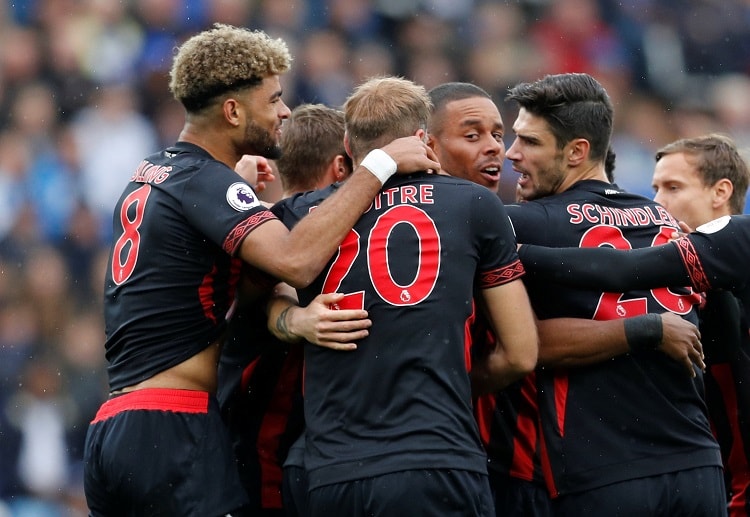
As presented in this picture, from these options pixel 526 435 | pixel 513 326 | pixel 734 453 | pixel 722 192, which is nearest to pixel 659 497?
pixel 526 435

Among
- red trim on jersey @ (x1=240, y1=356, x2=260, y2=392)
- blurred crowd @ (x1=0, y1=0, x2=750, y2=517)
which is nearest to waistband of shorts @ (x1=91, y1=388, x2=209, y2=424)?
red trim on jersey @ (x1=240, y1=356, x2=260, y2=392)

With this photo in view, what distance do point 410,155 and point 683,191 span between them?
77.4 inches

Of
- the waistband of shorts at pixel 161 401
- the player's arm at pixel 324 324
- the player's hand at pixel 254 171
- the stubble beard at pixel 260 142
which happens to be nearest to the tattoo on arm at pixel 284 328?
the player's arm at pixel 324 324

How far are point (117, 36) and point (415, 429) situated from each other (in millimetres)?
8026

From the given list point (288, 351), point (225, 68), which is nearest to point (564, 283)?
point (288, 351)

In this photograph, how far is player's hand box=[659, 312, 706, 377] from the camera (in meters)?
4.58

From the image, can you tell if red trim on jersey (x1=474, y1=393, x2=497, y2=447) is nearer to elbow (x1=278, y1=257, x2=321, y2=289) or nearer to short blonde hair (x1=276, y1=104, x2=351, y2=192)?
elbow (x1=278, y1=257, x2=321, y2=289)

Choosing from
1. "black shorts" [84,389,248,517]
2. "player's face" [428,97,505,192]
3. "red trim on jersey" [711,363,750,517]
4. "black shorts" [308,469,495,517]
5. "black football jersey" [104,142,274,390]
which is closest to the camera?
"black shorts" [308,469,495,517]

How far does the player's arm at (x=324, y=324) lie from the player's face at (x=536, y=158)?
1164mm

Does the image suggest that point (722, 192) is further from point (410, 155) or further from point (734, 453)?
point (410, 155)

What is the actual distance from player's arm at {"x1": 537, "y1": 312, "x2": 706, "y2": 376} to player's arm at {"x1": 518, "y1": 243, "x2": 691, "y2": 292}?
0.15m

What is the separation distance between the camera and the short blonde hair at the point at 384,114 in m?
4.60

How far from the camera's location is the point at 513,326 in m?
4.48

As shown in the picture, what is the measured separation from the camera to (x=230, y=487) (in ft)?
15.2
